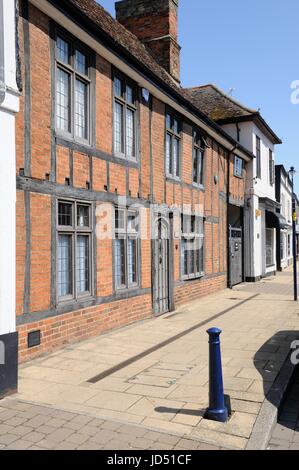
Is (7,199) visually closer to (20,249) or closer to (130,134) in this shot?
(20,249)

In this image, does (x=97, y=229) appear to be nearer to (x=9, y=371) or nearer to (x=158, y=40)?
(x=9, y=371)

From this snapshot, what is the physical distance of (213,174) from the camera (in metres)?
16.1

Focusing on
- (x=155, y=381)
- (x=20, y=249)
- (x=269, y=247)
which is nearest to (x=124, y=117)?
(x=20, y=249)

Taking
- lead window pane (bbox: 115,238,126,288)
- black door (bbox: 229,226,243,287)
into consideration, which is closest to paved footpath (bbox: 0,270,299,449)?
lead window pane (bbox: 115,238,126,288)

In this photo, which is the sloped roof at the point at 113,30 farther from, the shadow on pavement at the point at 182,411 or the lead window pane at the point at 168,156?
the shadow on pavement at the point at 182,411

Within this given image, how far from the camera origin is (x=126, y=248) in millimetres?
9859

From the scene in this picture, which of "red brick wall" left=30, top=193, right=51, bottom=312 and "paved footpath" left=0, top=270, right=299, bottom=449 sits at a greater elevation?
"red brick wall" left=30, top=193, right=51, bottom=312

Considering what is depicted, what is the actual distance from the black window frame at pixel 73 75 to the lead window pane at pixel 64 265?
181cm

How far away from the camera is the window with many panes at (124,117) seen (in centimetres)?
957

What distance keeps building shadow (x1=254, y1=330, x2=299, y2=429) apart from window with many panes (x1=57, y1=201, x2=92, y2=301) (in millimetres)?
3332

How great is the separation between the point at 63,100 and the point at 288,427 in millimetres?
6161

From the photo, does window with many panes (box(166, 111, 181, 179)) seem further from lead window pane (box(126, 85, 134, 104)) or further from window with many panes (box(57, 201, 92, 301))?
window with many panes (box(57, 201, 92, 301))

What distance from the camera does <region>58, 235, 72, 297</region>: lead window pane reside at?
25.2 feet
